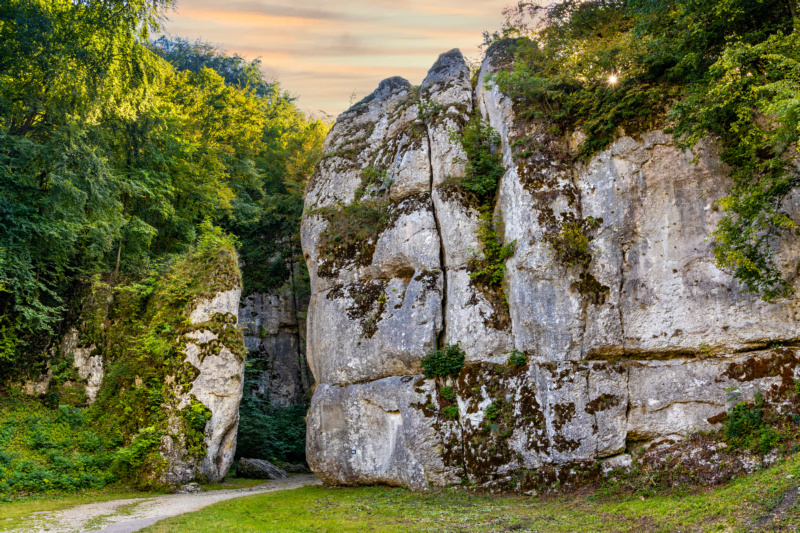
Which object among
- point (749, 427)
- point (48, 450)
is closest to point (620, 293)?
point (749, 427)

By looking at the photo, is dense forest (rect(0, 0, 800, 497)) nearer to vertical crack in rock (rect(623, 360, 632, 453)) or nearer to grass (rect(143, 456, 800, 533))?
vertical crack in rock (rect(623, 360, 632, 453))

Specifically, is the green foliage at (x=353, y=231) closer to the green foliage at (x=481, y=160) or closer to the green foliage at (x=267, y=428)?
the green foliage at (x=481, y=160)

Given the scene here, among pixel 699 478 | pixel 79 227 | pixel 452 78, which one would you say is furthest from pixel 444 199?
pixel 79 227

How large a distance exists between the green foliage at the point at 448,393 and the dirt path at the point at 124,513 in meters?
6.39

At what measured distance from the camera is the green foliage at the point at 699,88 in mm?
11484

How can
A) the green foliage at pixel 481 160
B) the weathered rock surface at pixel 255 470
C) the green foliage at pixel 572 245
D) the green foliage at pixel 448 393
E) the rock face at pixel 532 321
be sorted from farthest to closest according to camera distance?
the weathered rock surface at pixel 255 470
the green foliage at pixel 481 160
the green foliage at pixel 448 393
the green foliage at pixel 572 245
the rock face at pixel 532 321

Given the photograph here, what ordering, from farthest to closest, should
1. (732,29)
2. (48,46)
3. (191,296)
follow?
(191,296) → (48,46) → (732,29)

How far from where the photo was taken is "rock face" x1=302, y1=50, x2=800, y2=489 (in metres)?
13.7

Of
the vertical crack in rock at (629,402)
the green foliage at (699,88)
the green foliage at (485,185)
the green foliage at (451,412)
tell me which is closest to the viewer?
the green foliage at (699,88)

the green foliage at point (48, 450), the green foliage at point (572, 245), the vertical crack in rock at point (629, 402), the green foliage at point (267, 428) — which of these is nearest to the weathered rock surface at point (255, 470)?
the green foliage at point (267, 428)

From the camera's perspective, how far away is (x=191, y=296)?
19.7 metres

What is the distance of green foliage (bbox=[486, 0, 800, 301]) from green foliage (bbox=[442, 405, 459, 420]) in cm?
614

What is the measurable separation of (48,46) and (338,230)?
11.2 metres

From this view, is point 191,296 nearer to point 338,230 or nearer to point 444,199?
point 338,230
